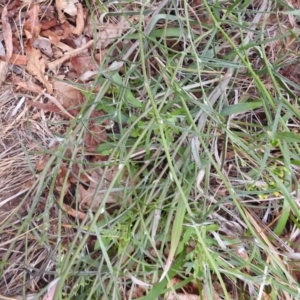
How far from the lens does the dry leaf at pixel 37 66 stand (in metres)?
1.25

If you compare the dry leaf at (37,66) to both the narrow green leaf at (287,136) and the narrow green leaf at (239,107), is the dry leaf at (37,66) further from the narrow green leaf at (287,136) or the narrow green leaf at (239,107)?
the narrow green leaf at (287,136)

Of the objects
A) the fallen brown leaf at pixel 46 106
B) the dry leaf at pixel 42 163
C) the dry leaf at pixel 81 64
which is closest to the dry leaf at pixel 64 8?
the dry leaf at pixel 81 64

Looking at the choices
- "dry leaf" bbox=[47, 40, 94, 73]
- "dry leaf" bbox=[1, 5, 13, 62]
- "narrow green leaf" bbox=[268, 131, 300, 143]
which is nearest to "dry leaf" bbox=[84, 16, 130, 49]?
"dry leaf" bbox=[47, 40, 94, 73]

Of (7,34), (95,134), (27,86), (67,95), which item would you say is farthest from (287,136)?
(7,34)

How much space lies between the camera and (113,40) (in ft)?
4.10

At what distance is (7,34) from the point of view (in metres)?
1.26

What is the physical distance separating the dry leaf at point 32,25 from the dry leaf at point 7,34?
0.05 meters

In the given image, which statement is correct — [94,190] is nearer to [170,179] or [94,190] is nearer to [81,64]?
[170,179]

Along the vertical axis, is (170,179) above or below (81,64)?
below

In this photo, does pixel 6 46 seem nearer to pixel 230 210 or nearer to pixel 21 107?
pixel 21 107

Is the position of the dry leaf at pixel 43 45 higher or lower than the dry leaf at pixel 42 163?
higher

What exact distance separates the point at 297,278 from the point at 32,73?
96cm

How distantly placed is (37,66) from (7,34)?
134mm

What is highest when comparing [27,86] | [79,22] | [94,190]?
[79,22]
